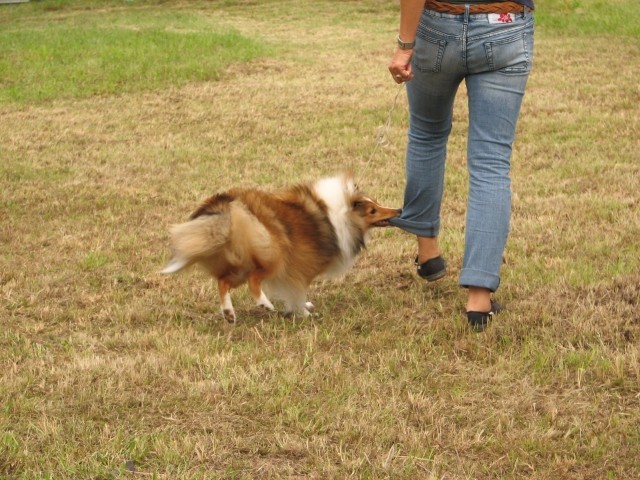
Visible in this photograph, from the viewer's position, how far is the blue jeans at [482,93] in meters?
3.98

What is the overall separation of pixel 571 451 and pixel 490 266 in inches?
48.0

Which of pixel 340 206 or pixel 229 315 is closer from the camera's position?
pixel 229 315

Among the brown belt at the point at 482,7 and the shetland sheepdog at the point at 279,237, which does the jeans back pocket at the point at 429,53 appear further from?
the shetland sheepdog at the point at 279,237

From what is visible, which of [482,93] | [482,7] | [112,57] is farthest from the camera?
[112,57]

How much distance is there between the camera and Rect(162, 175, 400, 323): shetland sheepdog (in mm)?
4328

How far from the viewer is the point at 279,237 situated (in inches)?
176

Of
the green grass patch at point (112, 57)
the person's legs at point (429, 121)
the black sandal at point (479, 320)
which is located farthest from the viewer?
the green grass patch at point (112, 57)

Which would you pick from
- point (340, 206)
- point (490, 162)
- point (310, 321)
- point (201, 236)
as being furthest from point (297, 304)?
point (490, 162)

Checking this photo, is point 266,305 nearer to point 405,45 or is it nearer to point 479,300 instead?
point 479,300

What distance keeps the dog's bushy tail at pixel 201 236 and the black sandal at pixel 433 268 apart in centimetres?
118

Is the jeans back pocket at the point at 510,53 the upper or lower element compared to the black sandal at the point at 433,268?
upper

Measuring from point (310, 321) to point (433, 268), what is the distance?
798 mm

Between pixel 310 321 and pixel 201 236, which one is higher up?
pixel 201 236

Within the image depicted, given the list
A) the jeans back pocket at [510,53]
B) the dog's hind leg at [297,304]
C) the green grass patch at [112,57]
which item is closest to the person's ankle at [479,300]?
the dog's hind leg at [297,304]
